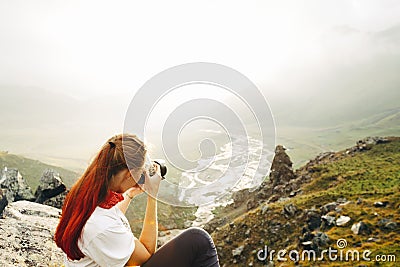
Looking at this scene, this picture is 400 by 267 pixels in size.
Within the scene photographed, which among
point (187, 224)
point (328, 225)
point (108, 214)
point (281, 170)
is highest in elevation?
point (108, 214)

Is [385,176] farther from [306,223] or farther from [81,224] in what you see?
[81,224]

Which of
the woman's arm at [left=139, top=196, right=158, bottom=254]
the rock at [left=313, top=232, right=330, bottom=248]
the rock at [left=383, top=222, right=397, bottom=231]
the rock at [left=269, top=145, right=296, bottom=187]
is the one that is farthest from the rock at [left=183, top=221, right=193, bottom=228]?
the woman's arm at [left=139, top=196, right=158, bottom=254]

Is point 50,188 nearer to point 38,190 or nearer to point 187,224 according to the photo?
point 38,190

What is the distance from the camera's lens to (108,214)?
10.4 ft

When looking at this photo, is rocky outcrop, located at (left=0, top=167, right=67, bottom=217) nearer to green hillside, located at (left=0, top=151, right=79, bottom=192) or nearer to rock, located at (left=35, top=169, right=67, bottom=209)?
rock, located at (left=35, top=169, right=67, bottom=209)

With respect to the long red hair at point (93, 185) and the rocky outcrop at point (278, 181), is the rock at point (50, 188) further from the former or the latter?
the rocky outcrop at point (278, 181)

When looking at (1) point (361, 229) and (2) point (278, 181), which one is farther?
(2) point (278, 181)

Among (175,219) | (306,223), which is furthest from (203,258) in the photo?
(175,219)

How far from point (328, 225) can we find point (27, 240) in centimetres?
2538

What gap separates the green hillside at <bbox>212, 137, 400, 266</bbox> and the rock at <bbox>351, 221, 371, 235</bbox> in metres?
0.07

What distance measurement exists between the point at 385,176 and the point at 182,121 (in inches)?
1921

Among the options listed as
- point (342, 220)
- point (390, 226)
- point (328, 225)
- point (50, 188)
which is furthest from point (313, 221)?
point (50, 188)

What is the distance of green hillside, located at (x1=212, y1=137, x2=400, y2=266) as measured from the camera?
24766mm

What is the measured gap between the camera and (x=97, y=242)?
3.07m
